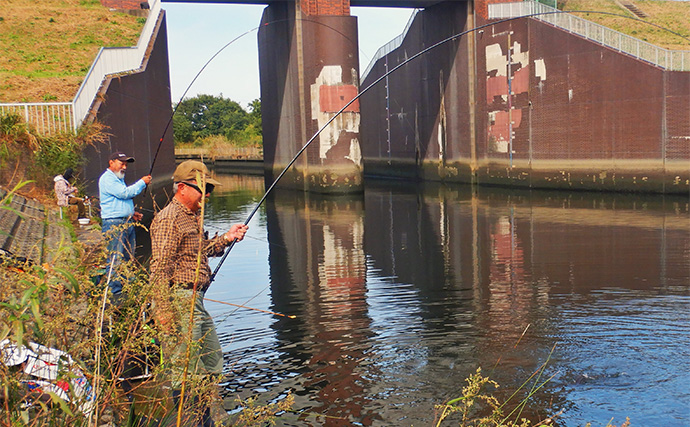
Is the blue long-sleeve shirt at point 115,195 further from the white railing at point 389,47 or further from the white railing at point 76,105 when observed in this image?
the white railing at point 389,47

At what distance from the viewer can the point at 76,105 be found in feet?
56.5

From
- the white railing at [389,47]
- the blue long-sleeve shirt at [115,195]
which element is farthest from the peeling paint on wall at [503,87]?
the blue long-sleeve shirt at [115,195]

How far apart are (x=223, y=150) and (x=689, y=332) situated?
184ft

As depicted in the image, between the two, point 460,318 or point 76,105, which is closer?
point 460,318

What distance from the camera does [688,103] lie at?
23.2 m

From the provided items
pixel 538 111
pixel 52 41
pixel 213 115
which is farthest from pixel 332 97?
pixel 213 115

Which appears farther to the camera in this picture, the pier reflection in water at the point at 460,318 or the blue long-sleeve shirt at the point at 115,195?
the blue long-sleeve shirt at the point at 115,195

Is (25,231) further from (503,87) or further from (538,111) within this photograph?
(503,87)

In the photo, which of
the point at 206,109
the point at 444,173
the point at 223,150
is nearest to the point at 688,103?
the point at 444,173

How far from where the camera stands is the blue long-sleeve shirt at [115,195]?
330 inches

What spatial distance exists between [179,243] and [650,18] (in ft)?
118

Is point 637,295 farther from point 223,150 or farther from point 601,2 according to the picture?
point 223,150

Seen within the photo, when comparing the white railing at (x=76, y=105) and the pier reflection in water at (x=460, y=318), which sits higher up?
the white railing at (x=76, y=105)

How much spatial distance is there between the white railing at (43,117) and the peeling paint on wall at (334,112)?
13434mm
